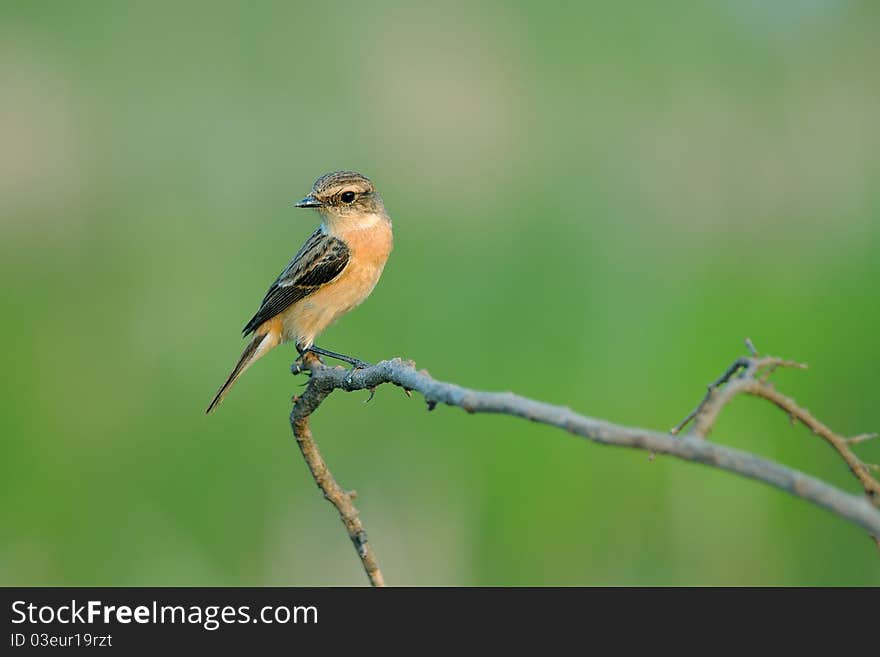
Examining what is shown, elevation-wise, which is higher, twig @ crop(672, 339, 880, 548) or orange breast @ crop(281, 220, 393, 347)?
orange breast @ crop(281, 220, 393, 347)

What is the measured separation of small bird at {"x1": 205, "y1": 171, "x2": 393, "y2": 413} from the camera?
4977 mm

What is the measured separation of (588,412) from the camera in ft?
21.8

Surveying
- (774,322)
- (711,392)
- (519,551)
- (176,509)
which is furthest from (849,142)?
(711,392)

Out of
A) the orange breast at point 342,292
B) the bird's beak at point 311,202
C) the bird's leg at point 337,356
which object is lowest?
the bird's leg at point 337,356

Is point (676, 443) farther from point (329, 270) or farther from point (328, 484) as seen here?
point (329, 270)

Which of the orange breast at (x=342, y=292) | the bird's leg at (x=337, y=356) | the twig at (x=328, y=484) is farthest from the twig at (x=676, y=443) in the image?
the orange breast at (x=342, y=292)

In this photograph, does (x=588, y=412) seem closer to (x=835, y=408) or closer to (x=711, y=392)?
(x=835, y=408)

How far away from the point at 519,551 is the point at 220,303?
290 centimetres

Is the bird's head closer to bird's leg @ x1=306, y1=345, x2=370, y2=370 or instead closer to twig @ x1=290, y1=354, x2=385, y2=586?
bird's leg @ x1=306, y1=345, x2=370, y2=370

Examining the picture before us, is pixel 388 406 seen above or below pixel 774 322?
below

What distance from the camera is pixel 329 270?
4969mm

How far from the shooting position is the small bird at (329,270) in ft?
16.3

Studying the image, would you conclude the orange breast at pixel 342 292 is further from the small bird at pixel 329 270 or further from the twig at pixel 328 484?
the twig at pixel 328 484

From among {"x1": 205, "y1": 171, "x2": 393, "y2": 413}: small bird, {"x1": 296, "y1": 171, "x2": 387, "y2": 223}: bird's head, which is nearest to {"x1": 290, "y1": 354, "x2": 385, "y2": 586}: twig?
{"x1": 205, "y1": 171, "x2": 393, "y2": 413}: small bird
